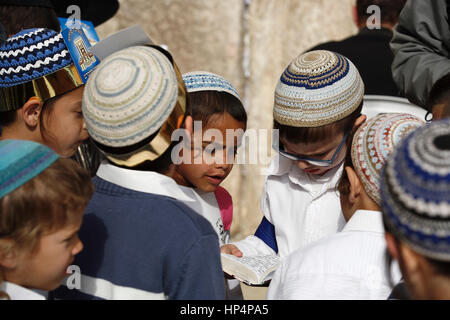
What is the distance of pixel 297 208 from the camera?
264 cm

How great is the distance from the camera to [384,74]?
3.50m

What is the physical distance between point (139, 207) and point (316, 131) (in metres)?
1.05

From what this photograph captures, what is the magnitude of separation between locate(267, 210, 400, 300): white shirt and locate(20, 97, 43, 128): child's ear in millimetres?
1420

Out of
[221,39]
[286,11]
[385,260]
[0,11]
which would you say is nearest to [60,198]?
[385,260]

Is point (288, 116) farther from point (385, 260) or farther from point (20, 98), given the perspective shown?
point (20, 98)

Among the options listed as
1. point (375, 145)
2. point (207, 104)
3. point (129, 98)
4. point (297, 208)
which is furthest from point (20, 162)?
point (297, 208)

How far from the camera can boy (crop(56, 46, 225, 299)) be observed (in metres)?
1.66

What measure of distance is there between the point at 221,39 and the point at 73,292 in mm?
3471

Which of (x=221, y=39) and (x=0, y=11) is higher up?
(x=0, y=11)

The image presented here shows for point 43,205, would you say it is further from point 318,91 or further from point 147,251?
point 318,91

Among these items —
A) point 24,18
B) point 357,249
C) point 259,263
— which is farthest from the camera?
point 24,18

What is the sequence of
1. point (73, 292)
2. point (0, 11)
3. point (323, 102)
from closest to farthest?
point (73, 292) → point (323, 102) → point (0, 11)

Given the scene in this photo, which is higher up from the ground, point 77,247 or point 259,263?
point 77,247

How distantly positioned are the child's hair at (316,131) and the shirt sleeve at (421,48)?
325 millimetres
